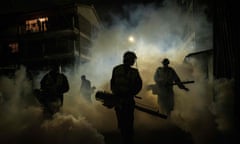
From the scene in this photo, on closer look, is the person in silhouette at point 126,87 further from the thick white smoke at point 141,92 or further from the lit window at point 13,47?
the lit window at point 13,47

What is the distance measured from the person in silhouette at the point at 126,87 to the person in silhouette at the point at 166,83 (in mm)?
2812

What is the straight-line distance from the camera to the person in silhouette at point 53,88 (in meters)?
8.80

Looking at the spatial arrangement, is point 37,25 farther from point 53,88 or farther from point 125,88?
point 125,88

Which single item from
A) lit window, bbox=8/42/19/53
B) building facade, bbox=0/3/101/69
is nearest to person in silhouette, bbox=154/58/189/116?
building facade, bbox=0/3/101/69

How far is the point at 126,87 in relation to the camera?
6.86 m

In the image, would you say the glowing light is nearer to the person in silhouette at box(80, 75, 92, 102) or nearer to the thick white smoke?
the thick white smoke

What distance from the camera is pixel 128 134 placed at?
6973mm

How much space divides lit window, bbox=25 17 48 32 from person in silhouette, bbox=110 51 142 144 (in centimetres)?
1580

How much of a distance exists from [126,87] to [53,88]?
2.71m

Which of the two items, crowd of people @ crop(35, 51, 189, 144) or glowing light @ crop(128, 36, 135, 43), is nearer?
crowd of people @ crop(35, 51, 189, 144)

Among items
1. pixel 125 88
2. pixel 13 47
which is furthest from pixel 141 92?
pixel 13 47

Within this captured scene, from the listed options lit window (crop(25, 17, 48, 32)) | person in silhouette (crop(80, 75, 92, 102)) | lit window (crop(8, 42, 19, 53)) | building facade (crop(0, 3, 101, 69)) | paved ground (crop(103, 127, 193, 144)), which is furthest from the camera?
lit window (crop(8, 42, 19, 53))

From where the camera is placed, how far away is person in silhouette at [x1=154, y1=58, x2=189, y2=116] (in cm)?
964

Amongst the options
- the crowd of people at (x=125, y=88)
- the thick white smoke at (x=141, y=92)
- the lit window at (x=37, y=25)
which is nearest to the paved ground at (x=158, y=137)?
the thick white smoke at (x=141, y=92)
